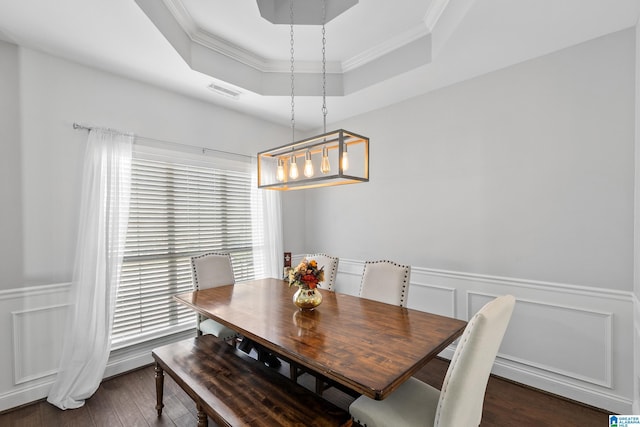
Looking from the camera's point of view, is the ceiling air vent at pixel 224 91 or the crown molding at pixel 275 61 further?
the ceiling air vent at pixel 224 91

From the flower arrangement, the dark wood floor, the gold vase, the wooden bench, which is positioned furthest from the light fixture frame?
the dark wood floor

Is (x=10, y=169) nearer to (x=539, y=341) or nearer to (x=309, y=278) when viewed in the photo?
(x=309, y=278)

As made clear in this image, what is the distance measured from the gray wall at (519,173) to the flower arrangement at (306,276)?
1.59 metres

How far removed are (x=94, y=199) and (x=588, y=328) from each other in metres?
4.19

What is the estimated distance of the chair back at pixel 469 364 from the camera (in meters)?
1.23

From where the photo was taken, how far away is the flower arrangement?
2076 millimetres

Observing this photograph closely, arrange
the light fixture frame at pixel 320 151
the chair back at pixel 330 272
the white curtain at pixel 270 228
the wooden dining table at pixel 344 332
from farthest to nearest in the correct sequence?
1. the white curtain at pixel 270 228
2. the chair back at pixel 330 272
3. the light fixture frame at pixel 320 151
4. the wooden dining table at pixel 344 332

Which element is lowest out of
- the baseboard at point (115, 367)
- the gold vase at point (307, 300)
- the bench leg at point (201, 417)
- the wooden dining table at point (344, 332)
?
the baseboard at point (115, 367)

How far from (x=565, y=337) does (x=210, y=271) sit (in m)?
3.17

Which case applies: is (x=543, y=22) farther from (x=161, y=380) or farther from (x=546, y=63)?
(x=161, y=380)

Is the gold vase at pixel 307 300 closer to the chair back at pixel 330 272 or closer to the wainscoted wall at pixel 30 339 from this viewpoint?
the chair back at pixel 330 272

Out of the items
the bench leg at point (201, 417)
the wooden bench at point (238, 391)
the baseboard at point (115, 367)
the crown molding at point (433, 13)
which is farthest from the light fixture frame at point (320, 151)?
the baseboard at point (115, 367)

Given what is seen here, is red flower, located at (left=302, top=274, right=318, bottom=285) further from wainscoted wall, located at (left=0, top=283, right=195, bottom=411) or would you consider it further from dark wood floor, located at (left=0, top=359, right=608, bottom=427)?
wainscoted wall, located at (left=0, top=283, right=195, bottom=411)

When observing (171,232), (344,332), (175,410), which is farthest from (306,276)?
(171,232)
